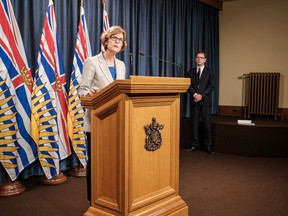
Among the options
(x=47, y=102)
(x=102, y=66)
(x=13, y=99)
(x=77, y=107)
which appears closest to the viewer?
(x=102, y=66)

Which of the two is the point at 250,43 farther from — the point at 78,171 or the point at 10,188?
the point at 10,188

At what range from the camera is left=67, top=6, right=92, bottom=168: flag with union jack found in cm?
342

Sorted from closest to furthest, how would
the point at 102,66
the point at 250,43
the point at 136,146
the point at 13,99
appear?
the point at 136,146, the point at 102,66, the point at 13,99, the point at 250,43

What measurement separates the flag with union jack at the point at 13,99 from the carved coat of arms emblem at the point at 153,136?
5.20ft

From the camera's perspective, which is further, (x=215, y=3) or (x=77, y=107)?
(x=215, y=3)

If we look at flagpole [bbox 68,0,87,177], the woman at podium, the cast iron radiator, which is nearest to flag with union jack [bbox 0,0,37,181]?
flagpole [bbox 68,0,87,177]

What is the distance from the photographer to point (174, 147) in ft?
6.48

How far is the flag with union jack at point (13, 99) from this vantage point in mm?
2814

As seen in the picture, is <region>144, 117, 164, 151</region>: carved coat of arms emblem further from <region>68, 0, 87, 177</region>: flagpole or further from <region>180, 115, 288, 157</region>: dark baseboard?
<region>180, 115, 288, 157</region>: dark baseboard

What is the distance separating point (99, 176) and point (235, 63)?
5.22 meters

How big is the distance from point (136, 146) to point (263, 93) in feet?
16.0

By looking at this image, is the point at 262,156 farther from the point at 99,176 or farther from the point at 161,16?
the point at 99,176

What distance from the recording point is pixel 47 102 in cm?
313

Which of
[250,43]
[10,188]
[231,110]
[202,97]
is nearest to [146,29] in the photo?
[202,97]
